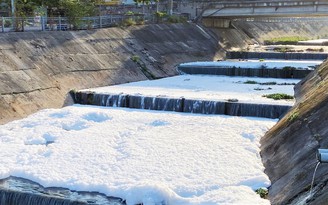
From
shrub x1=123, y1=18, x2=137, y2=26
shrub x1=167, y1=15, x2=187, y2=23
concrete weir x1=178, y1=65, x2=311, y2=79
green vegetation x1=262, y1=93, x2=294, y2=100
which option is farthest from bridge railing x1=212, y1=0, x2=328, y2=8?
green vegetation x1=262, y1=93, x2=294, y2=100

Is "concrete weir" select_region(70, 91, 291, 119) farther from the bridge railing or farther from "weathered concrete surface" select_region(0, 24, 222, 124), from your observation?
the bridge railing

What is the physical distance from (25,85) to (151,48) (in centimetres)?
1295

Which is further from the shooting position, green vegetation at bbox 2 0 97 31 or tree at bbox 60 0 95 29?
tree at bbox 60 0 95 29

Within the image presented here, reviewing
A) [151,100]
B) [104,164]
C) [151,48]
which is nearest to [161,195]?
[104,164]

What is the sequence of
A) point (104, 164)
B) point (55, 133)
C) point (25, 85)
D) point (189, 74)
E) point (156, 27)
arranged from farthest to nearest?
point (156, 27), point (189, 74), point (25, 85), point (55, 133), point (104, 164)

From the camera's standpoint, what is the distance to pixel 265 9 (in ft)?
133

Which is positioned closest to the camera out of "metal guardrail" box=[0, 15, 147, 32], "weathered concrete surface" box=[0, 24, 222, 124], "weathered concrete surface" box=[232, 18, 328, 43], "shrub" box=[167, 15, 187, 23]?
"weathered concrete surface" box=[0, 24, 222, 124]

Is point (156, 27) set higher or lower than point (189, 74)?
higher

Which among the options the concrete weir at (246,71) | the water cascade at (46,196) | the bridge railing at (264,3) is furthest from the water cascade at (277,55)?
the water cascade at (46,196)

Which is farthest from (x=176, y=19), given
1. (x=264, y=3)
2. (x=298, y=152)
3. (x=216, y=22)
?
(x=298, y=152)

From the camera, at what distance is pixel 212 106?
19.6 m

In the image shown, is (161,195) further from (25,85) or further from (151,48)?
(151,48)

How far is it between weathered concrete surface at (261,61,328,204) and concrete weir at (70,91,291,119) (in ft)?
11.0

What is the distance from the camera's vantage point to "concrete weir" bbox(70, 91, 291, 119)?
18594mm
